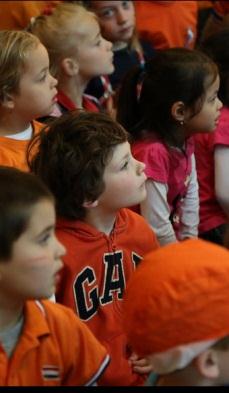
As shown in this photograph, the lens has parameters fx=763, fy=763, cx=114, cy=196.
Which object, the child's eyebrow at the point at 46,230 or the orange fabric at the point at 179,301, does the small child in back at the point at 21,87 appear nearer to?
the child's eyebrow at the point at 46,230

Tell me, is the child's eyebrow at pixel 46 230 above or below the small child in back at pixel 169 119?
above

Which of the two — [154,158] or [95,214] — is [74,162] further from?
[154,158]

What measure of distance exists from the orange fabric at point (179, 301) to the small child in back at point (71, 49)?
1.35m

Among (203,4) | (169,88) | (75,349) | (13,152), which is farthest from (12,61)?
(203,4)

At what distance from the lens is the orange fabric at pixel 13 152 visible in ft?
6.42

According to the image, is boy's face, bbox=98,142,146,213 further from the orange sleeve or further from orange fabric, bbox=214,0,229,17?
orange fabric, bbox=214,0,229,17

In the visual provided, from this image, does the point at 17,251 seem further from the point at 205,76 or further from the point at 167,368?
the point at 205,76

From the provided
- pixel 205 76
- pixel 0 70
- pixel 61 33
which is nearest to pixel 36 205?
pixel 0 70

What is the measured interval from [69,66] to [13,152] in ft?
2.13

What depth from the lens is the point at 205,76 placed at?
7.11ft

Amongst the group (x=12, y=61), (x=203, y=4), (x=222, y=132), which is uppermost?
(x=12, y=61)

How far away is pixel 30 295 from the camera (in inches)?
52.7

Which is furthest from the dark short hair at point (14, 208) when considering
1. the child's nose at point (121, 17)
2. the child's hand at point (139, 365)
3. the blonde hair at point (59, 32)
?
the child's nose at point (121, 17)

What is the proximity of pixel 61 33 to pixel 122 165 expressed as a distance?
38.1 inches
